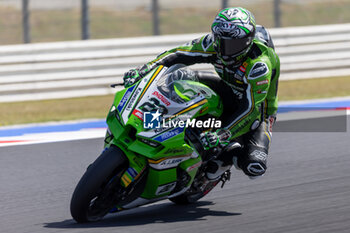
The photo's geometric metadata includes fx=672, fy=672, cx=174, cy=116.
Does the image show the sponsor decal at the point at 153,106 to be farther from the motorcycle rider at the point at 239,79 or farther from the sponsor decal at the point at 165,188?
the sponsor decal at the point at 165,188

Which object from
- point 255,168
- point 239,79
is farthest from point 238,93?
point 255,168

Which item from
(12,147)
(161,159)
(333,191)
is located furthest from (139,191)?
(12,147)

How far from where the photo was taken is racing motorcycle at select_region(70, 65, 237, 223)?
4582 mm

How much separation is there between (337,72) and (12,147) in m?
7.09

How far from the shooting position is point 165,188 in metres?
4.87

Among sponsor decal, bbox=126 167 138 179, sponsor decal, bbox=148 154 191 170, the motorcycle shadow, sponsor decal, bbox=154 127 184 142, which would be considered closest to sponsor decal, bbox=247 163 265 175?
the motorcycle shadow

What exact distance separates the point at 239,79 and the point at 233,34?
43 centimetres

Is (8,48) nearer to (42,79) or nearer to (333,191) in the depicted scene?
(42,79)

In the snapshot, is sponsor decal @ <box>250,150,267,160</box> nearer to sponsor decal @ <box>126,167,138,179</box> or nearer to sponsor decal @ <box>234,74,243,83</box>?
sponsor decal @ <box>234,74,243,83</box>

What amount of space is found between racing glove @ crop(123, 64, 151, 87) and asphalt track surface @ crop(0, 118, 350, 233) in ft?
3.42

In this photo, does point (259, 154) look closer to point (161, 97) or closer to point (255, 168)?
point (255, 168)

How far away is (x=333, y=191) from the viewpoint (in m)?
5.94

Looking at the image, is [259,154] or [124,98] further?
[259,154]

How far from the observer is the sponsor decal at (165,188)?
15.9 feet
